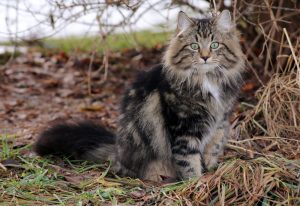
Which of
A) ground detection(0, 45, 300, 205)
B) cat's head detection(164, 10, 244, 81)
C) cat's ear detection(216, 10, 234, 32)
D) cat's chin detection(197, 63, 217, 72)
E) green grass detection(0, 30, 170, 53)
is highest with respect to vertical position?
cat's ear detection(216, 10, 234, 32)

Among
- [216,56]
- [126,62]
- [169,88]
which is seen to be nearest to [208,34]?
[216,56]

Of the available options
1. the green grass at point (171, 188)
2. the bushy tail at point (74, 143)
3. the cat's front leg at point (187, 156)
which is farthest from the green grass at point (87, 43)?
the green grass at point (171, 188)

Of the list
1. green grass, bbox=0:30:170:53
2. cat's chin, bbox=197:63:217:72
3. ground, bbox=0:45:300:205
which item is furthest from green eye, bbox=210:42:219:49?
green grass, bbox=0:30:170:53

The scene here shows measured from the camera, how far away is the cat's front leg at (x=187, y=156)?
143 inches

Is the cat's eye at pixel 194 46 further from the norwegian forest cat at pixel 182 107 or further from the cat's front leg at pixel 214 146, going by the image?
the cat's front leg at pixel 214 146

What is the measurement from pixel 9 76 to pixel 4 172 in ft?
11.2

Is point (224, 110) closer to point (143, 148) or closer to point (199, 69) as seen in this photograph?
point (199, 69)

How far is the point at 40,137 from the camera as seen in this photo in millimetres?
4074

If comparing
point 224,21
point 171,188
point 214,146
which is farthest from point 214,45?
point 171,188

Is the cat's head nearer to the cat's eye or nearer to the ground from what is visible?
the cat's eye

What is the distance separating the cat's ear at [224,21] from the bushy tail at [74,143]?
1144 mm

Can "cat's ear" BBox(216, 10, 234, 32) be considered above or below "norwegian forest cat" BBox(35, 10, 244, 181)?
above

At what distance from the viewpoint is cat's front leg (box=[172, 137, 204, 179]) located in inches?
143

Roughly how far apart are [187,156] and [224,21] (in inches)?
35.2
